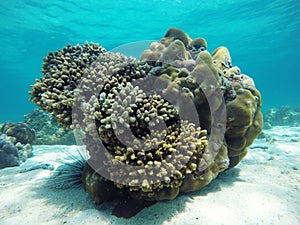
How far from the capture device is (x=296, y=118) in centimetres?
1658

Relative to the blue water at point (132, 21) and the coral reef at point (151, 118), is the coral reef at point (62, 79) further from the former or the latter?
the blue water at point (132, 21)

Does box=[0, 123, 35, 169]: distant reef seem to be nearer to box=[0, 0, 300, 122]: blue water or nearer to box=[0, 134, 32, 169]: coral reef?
box=[0, 134, 32, 169]: coral reef

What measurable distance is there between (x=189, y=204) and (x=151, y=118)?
4.95ft

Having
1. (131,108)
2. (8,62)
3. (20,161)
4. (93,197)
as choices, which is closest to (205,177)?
(131,108)

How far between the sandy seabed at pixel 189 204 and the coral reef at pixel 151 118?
9.0 inches

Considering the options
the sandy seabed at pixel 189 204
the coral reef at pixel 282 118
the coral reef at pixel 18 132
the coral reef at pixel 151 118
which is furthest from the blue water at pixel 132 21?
the sandy seabed at pixel 189 204

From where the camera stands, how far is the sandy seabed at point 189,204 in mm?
2615

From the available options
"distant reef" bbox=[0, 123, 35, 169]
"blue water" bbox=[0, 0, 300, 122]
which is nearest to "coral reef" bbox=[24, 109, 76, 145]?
"distant reef" bbox=[0, 123, 35, 169]

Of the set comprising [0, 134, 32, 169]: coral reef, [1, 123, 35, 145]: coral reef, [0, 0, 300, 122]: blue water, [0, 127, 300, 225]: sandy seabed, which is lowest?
[0, 127, 300, 225]: sandy seabed

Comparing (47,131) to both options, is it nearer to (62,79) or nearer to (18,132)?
(18,132)

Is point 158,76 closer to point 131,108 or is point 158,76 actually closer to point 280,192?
point 131,108

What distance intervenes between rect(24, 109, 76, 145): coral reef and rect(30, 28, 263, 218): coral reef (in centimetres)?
556

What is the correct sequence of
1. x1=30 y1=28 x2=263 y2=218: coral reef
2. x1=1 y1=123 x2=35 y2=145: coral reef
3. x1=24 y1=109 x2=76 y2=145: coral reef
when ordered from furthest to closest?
1. x1=24 y1=109 x2=76 y2=145: coral reef
2. x1=1 y1=123 x2=35 y2=145: coral reef
3. x1=30 y1=28 x2=263 y2=218: coral reef

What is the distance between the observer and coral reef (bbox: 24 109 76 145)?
8.83 metres
